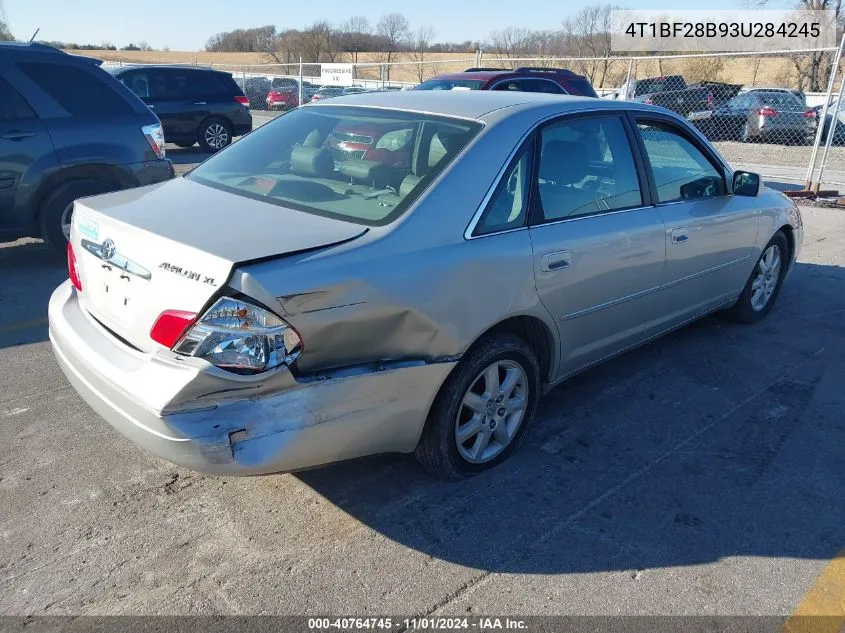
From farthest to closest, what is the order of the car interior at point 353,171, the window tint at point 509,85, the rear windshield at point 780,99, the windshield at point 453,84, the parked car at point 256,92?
1. the parked car at point 256,92
2. the rear windshield at point 780,99
3. the window tint at point 509,85
4. the windshield at point 453,84
5. the car interior at point 353,171

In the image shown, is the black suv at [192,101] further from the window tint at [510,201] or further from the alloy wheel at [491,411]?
the alloy wheel at [491,411]

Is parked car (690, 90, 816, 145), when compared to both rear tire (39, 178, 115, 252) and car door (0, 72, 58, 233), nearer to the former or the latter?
rear tire (39, 178, 115, 252)

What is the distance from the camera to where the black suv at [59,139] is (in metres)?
5.77

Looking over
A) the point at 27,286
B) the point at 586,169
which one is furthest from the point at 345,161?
the point at 27,286

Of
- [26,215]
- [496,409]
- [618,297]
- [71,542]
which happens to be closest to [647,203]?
[618,297]

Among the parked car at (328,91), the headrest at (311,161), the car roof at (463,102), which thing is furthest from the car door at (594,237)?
the parked car at (328,91)

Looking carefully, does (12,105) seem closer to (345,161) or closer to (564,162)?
(345,161)

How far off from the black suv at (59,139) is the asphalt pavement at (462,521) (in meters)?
2.26

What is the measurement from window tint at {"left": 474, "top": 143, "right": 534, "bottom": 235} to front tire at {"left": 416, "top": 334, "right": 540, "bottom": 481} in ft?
1.62

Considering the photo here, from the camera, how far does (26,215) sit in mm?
5879

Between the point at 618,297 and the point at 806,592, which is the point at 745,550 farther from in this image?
Result: the point at 618,297

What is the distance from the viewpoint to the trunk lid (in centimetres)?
244

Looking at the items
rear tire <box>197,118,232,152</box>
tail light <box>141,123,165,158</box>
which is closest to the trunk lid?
tail light <box>141,123,165,158</box>

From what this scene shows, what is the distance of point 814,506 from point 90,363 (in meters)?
3.13
